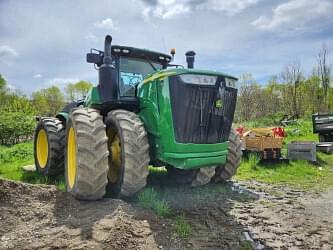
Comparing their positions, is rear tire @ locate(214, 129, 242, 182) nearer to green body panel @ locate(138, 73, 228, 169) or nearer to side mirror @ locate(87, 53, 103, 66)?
green body panel @ locate(138, 73, 228, 169)

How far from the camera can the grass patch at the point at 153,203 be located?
12.7 ft

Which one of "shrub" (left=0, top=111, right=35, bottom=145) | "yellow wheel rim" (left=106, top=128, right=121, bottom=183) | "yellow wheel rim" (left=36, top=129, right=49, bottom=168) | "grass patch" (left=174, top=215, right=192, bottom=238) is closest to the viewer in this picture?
"grass patch" (left=174, top=215, right=192, bottom=238)

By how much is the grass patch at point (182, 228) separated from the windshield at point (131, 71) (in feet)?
8.27

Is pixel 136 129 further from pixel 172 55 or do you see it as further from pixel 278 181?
pixel 278 181

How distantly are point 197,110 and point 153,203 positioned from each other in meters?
1.38

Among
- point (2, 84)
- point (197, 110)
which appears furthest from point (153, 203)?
point (2, 84)

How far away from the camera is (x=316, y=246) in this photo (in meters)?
3.05

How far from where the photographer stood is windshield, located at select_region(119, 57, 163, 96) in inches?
209

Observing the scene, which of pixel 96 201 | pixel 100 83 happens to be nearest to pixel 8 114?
pixel 100 83

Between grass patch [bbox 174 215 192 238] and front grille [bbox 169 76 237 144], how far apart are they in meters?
1.01

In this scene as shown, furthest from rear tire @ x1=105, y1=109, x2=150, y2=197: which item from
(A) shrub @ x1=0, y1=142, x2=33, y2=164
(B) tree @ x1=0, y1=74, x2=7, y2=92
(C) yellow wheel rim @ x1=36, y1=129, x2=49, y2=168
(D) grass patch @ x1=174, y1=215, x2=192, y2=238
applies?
(B) tree @ x1=0, y1=74, x2=7, y2=92

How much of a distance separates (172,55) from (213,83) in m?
2.00

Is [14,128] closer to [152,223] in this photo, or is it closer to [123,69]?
[123,69]

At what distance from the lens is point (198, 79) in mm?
3941
